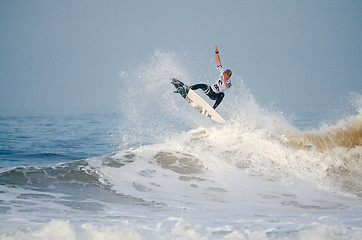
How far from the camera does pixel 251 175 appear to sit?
823cm

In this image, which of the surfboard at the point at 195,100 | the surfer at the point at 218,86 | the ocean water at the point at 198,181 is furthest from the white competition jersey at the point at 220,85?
the ocean water at the point at 198,181

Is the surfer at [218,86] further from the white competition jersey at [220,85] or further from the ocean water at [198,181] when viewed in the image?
the ocean water at [198,181]

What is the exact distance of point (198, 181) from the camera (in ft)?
25.7

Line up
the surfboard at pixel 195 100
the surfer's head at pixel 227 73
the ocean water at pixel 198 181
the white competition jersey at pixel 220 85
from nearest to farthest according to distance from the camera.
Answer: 1. the ocean water at pixel 198 181
2. the surfer's head at pixel 227 73
3. the white competition jersey at pixel 220 85
4. the surfboard at pixel 195 100

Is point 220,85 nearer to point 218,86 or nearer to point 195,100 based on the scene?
point 218,86

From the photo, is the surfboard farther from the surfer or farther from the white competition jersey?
the white competition jersey

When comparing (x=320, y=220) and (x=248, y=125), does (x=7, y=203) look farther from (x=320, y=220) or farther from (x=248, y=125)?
(x=248, y=125)

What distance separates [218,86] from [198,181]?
3.54 m

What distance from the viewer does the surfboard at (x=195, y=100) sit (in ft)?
34.9

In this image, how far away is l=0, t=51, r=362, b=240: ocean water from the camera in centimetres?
461

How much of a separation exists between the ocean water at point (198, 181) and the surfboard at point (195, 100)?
0.47 m

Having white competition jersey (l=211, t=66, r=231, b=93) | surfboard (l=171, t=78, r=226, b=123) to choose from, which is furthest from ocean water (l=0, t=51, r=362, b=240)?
white competition jersey (l=211, t=66, r=231, b=93)

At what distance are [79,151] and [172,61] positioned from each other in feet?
17.4

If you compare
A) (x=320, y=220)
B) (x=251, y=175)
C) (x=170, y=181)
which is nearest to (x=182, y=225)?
(x=320, y=220)
